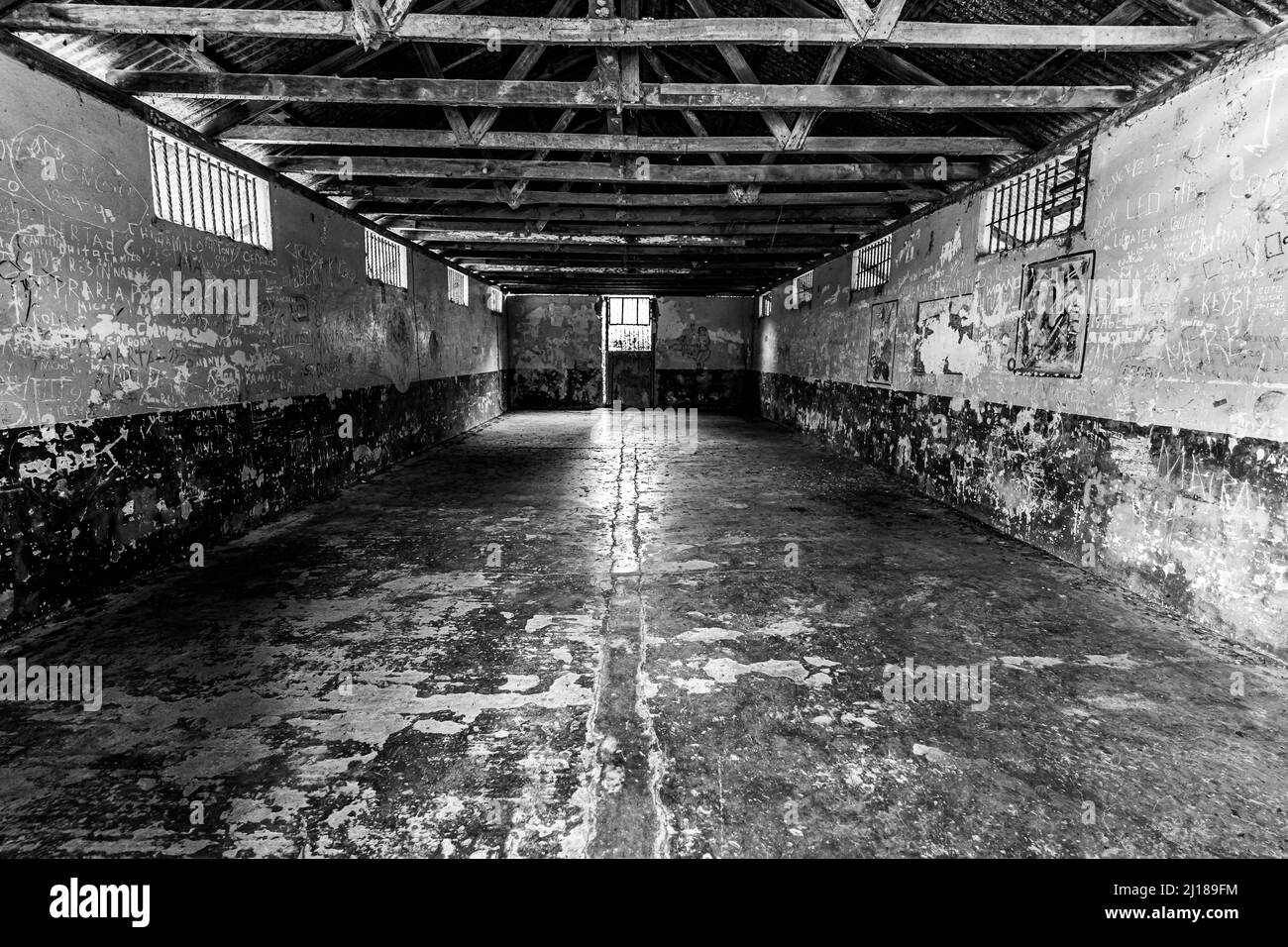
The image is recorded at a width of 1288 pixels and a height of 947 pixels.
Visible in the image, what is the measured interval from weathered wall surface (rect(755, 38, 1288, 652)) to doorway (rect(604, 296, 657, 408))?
38.7 ft

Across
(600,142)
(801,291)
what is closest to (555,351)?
(801,291)

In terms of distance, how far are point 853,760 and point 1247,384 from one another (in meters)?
3.05

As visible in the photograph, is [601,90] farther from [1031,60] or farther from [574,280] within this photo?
[574,280]

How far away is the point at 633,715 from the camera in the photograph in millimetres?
2654

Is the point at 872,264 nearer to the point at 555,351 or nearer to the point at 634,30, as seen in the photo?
the point at 634,30

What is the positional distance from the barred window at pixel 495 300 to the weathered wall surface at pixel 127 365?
7638mm

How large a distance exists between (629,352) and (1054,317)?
1355 cm

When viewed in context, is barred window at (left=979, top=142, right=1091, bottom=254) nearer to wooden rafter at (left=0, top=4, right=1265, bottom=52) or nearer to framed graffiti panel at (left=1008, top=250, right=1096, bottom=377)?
framed graffiti panel at (left=1008, top=250, right=1096, bottom=377)

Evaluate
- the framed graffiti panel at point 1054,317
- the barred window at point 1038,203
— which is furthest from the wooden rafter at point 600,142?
the framed graffiti panel at point 1054,317

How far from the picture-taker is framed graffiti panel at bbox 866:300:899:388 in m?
8.38

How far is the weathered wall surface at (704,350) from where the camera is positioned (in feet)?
56.4

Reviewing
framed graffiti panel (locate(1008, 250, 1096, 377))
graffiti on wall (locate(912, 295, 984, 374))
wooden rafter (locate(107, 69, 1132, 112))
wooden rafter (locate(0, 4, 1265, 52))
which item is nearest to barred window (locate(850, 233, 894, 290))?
graffiti on wall (locate(912, 295, 984, 374))

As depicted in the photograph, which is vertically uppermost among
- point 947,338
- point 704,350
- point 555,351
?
point 704,350

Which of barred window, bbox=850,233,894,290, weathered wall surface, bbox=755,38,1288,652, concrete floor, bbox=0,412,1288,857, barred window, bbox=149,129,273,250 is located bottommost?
concrete floor, bbox=0,412,1288,857
